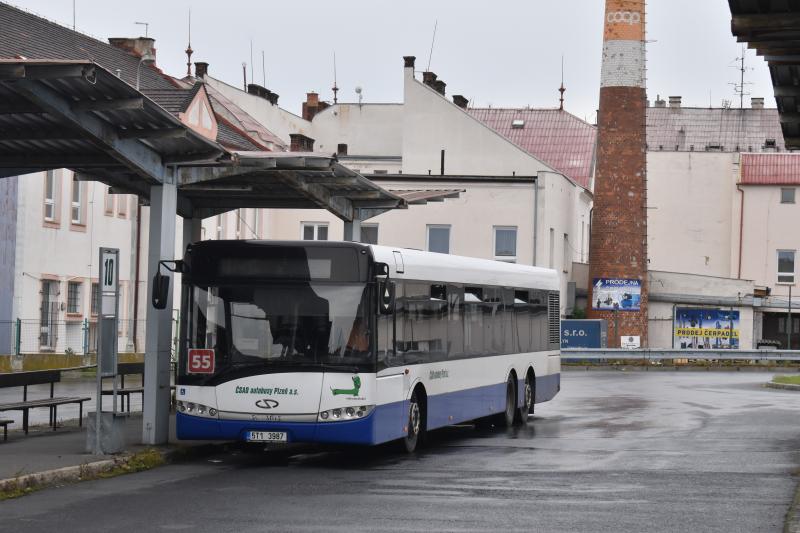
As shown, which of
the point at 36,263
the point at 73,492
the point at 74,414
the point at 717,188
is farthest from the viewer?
the point at 717,188

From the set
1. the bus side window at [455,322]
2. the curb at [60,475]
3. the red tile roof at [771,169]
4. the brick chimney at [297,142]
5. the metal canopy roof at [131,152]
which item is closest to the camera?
the curb at [60,475]

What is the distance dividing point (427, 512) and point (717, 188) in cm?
7077

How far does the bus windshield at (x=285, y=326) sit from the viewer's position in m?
17.5

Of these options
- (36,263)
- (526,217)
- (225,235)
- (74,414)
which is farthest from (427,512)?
(526,217)

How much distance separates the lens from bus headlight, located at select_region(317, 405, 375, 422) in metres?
17.3

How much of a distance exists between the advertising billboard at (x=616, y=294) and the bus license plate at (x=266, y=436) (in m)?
46.8

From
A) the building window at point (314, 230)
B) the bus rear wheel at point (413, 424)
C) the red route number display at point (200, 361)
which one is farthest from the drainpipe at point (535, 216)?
the red route number display at point (200, 361)

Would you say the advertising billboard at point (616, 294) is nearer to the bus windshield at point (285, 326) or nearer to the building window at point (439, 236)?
the building window at point (439, 236)

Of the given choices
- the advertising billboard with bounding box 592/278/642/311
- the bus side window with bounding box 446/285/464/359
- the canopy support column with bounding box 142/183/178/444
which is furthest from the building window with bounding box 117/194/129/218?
the canopy support column with bounding box 142/183/178/444

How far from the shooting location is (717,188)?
8150cm

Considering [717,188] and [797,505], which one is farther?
[717,188]

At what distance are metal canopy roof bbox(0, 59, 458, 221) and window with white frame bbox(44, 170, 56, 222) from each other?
21.0 metres

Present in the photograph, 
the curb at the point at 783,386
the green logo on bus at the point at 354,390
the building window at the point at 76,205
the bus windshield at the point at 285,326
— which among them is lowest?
the curb at the point at 783,386

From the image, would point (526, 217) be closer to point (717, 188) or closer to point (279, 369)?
point (717, 188)
